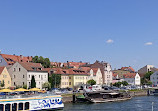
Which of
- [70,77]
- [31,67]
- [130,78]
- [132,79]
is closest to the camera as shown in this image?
[31,67]

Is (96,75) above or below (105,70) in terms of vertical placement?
below

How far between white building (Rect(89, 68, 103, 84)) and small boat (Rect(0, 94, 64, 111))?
6988cm

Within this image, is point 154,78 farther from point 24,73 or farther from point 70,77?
point 24,73

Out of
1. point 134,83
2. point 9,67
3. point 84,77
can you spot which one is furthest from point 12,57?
point 134,83

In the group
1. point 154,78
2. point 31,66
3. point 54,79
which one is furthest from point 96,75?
point 154,78

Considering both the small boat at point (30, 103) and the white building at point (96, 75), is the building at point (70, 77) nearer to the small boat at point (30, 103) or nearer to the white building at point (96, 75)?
the white building at point (96, 75)

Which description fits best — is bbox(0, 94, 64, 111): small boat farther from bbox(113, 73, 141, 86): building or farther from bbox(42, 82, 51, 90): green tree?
bbox(113, 73, 141, 86): building

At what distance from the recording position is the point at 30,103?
5597 centimetres

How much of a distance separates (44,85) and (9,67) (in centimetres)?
1377

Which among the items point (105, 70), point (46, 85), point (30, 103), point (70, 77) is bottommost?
point (30, 103)

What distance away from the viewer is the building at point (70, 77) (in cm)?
11175

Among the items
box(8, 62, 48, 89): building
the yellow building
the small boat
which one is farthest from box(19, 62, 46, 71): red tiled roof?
the small boat

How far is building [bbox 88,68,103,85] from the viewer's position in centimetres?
13136

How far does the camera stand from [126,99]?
90.6 metres
